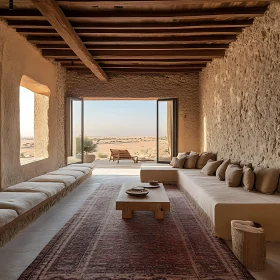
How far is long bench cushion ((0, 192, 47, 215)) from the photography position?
3.54 m

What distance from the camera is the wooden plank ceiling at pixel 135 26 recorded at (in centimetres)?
439

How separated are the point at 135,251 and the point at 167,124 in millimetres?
6732

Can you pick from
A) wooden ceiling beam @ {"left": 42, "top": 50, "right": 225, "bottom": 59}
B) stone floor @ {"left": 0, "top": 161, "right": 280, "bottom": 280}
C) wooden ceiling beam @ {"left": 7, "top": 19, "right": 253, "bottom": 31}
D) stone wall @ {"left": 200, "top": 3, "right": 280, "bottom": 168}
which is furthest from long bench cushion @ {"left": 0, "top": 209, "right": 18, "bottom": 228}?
wooden ceiling beam @ {"left": 42, "top": 50, "right": 225, "bottom": 59}

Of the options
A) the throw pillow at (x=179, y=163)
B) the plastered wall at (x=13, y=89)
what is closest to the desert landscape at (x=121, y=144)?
the throw pillow at (x=179, y=163)

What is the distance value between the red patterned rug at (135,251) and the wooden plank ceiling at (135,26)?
2844mm

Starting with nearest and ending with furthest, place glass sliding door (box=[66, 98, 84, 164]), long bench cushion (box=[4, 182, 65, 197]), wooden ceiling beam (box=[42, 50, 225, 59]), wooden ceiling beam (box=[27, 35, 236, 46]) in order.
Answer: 1. long bench cushion (box=[4, 182, 65, 197])
2. wooden ceiling beam (box=[27, 35, 236, 46])
3. wooden ceiling beam (box=[42, 50, 225, 59])
4. glass sliding door (box=[66, 98, 84, 164])

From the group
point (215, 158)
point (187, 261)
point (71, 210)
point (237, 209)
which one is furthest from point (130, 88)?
point (187, 261)

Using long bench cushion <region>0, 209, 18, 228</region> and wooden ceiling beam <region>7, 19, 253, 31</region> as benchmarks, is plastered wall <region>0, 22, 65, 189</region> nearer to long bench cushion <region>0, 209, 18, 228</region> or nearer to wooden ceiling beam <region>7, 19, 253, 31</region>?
wooden ceiling beam <region>7, 19, 253, 31</region>

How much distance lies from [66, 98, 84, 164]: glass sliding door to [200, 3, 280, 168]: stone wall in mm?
4206

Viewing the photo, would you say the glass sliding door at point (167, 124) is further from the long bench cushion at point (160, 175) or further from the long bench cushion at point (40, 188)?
the long bench cushion at point (40, 188)

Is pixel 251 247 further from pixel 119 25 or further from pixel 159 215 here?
pixel 119 25

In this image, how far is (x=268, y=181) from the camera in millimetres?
4059

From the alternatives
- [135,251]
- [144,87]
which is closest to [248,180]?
[135,251]

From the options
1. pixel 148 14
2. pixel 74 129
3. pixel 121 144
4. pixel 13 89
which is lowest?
pixel 121 144
